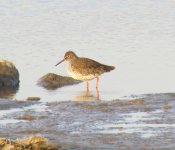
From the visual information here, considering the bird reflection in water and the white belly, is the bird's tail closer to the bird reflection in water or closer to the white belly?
the white belly

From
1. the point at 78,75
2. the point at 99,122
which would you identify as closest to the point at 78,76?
the point at 78,75

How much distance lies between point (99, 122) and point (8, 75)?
5.29 m

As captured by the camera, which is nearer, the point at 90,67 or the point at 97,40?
the point at 90,67

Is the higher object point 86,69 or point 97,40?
point 97,40

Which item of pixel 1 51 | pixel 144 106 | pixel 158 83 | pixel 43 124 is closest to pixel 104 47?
pixel 1 51

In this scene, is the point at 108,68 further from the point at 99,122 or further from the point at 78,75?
the point at 99,122

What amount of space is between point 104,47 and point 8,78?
3.97 metres

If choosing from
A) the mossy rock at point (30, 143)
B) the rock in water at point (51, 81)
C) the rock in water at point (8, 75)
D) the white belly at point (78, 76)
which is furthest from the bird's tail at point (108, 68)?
the mossy rock at point (30, 143)

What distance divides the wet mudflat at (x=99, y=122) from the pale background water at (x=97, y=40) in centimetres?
121

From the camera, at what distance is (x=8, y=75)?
19578 millimetres

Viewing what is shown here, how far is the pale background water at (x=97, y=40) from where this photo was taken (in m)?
18.9

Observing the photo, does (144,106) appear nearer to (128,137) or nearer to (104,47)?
(128,137)

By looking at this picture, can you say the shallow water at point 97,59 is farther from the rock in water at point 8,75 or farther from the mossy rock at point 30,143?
the mossy rock at point 30,143

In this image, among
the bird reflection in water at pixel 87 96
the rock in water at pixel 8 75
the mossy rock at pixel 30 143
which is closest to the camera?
the mossy rock at pixel 30 143
